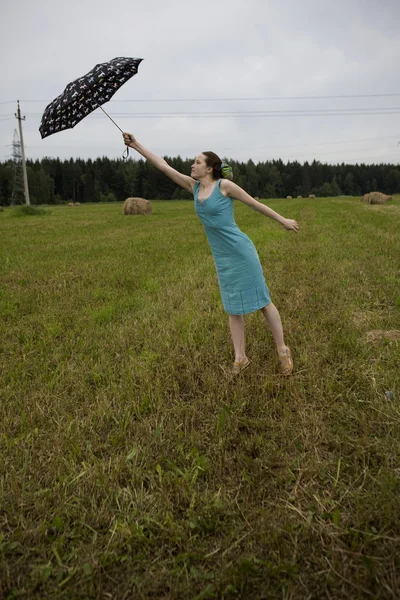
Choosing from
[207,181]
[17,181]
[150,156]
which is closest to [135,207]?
[150,156]

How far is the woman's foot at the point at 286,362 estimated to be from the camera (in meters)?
4.00

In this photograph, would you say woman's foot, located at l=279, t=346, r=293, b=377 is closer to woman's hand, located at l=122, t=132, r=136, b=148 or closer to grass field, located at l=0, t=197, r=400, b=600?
grass field, located at l=0, t=197, r=400, b=600

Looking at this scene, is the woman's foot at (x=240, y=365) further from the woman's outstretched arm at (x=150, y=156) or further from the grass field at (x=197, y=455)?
the woman's outstretched arm at (x=150, y=156)

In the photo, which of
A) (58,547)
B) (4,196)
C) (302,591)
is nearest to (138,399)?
(58,547)

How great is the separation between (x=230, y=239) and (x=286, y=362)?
4.26 ft

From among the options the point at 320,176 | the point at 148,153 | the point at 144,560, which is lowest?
the point at 144,560

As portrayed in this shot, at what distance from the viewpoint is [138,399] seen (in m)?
3.61

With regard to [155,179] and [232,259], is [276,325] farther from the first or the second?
[155,179]

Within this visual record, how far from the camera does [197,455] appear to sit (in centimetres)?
281

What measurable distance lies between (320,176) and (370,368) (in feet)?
429

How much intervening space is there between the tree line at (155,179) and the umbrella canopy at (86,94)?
81.1 meters

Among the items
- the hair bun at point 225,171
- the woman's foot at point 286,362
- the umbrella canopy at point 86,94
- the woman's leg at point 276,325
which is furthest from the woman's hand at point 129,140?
the woman's foot at point 286,362

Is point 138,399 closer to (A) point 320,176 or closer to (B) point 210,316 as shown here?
(B) point 210,316

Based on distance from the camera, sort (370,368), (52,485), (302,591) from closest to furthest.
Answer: (302,591), (52,485), (370,368)
